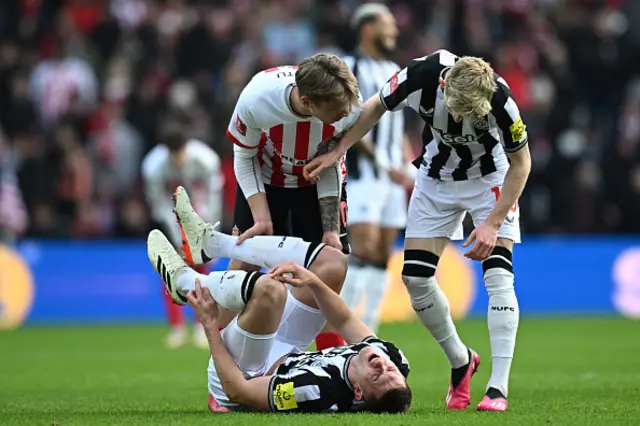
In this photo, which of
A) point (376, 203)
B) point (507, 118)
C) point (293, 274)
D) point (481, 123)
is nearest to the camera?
point (293, 274)

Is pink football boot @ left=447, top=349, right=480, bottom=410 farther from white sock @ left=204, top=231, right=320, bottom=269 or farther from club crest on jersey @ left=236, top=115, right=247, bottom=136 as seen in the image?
club crest on jersey @ left=236, top=115, right=247, bottom=136

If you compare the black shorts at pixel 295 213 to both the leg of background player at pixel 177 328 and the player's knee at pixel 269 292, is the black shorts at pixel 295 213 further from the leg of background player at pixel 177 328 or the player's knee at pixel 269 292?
the leg of background player at pixel 177 328

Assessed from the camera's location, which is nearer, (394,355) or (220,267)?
(394,355)

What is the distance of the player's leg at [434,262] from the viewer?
7.14 metres

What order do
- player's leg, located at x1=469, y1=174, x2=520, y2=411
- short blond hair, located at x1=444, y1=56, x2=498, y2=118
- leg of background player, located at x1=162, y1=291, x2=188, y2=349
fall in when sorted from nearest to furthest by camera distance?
short blond hair, located at x1=444, y1=56, x2=498, y2=118 < player's leg, located at x1=469, y1=174, x2=520, y2=411 < leg of background player, located at x1=162, y1=291, x2=188, y2=349

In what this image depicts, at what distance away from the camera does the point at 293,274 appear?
6422mm

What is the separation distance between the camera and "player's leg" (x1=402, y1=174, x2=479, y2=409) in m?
7.14

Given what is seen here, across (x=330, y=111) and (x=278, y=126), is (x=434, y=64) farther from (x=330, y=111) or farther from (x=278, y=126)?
(x=278, y=126)

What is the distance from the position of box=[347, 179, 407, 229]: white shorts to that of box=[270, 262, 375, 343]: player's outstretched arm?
3.99 metres

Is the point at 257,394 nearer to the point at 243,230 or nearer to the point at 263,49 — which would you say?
Answer: the point at 243,230

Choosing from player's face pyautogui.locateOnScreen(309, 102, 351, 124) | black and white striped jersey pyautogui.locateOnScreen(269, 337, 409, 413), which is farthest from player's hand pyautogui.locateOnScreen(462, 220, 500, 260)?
player's face pyautogui.locateOnScreen(309, 102, 351, 124)

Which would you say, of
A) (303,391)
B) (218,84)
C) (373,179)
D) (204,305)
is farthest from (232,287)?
(218,84)

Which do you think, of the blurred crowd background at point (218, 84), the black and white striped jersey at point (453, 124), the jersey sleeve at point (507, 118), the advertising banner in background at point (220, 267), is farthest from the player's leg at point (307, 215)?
the blurred crowd background at point (218, 84)

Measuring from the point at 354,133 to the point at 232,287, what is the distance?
1312mm
